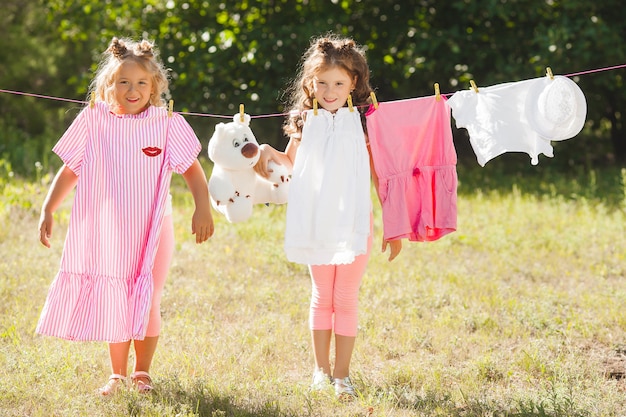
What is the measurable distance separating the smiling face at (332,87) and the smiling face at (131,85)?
740 mm

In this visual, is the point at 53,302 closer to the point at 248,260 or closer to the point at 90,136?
the point at 90,136

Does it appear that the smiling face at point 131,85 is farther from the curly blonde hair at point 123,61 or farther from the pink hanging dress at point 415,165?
the pink hanging dress at point 415,165

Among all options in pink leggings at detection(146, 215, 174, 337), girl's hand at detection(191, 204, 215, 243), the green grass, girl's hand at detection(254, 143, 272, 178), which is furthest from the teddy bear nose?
the green grass

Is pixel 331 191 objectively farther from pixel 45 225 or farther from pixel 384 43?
pixel 384 43

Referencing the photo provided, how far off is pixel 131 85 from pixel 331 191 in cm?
96

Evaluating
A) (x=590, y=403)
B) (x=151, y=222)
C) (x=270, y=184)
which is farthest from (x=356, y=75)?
(x=590, y=403)

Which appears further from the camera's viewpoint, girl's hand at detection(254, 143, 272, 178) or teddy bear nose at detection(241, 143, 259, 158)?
girl's hand at detection(254, 143, 272, 178)

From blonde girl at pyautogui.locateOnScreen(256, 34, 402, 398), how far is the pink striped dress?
51cm

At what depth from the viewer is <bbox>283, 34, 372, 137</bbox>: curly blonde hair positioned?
12.1 ft

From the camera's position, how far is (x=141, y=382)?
368cm

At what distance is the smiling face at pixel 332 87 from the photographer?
3676mm

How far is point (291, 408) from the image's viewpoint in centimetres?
355

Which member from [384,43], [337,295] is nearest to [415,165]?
[337,295]

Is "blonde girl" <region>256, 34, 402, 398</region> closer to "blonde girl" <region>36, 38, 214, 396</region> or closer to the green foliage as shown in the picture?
"blonde girl" <region>36, 38, 214, 396</region>
